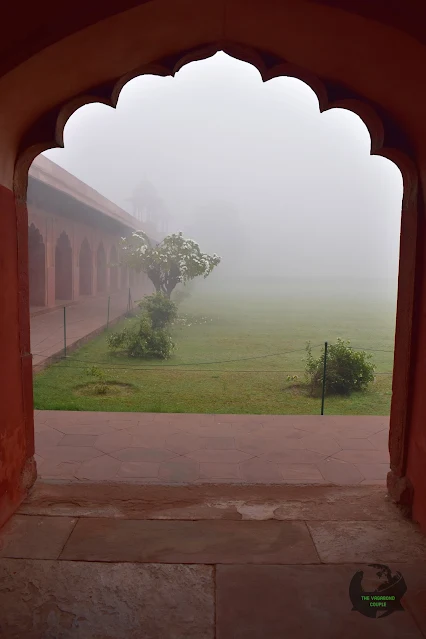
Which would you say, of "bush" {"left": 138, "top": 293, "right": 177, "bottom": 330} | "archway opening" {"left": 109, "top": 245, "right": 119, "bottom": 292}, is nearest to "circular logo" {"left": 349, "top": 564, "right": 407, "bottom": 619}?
"bush" {"left": 138, "top": 293, "right": 177, "bottom": 330}

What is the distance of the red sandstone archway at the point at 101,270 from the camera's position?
20422 millimetres

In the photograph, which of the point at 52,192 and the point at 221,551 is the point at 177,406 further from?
the point at 52,192

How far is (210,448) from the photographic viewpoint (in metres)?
4.08

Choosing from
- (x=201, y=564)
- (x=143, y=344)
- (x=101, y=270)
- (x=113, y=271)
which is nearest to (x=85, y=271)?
(x=101, y=270)

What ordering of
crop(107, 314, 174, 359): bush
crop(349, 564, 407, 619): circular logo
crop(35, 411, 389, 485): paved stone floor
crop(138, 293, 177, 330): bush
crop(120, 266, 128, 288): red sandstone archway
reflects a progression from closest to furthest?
crop(349, 564, 407, 619): circular logo < crop(35, 411, 389, 485): paved stone floor < crop(107, 314, 174, 359): bush < crop(138, 293, 177, 330): bush < crop(120, 266, 128, 288): red sandstone archway

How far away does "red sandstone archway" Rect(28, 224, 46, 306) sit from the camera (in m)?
13.0

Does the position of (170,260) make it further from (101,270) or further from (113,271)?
(113,271)

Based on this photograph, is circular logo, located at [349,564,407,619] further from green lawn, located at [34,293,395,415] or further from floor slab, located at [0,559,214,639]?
green lawn, located at [34,293,395,415]

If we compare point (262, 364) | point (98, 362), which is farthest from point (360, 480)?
point (98, 362)

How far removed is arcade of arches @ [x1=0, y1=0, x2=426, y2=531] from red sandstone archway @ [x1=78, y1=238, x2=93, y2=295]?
52.4 feet

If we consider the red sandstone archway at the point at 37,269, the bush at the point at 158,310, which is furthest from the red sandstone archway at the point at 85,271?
the bush at the point at 158,310

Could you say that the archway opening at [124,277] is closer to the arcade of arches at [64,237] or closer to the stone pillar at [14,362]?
the arcade of arches at [64,237]

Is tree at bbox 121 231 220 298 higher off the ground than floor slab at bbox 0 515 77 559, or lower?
higher

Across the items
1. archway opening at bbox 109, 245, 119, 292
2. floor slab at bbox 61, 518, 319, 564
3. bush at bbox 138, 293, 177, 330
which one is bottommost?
floor slab at bbox 61, 518, 319, 564
